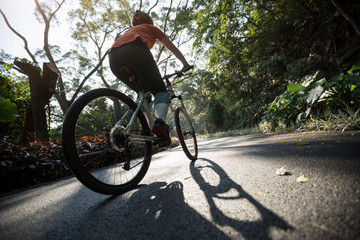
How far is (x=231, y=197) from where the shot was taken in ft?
2.87

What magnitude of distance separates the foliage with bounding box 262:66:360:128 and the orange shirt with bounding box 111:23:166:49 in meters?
3.05

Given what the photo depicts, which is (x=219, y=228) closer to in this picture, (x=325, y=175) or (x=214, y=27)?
(x=325, y=175)

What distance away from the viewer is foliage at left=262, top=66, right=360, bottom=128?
9.02 feet

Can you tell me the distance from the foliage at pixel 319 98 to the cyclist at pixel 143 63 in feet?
9.66

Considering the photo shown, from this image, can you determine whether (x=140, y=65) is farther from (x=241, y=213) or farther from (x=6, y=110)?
(x=6, y=110)

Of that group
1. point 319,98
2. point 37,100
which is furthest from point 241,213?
point 37,100

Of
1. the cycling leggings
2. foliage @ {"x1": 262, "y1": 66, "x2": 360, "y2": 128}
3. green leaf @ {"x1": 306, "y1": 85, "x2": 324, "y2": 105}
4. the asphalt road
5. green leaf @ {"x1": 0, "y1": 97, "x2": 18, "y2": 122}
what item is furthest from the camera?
green leaf @ {"x1": 0, "y1": 97, "x2": 18, "y2": 122}

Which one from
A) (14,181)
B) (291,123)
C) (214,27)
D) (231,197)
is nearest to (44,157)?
(14,181)

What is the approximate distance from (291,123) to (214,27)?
477cm

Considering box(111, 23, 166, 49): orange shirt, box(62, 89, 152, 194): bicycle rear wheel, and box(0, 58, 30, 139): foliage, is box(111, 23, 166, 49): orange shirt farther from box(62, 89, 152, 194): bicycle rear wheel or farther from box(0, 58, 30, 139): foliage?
box(0, 58, 30, 139): foliage

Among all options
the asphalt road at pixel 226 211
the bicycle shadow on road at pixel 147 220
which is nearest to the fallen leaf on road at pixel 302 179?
the asphalt road at pixel 226 211

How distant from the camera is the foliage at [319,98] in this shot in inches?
108

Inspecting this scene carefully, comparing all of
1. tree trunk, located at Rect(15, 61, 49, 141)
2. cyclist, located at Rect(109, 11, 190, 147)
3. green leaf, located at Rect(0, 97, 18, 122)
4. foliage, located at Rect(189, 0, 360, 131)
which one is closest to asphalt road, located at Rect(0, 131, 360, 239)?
cyclist, located at Rect(109, 11, 190, 147)

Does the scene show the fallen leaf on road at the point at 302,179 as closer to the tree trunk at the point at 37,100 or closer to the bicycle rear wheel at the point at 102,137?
the bicycle rear wheel at the point at 102,137
